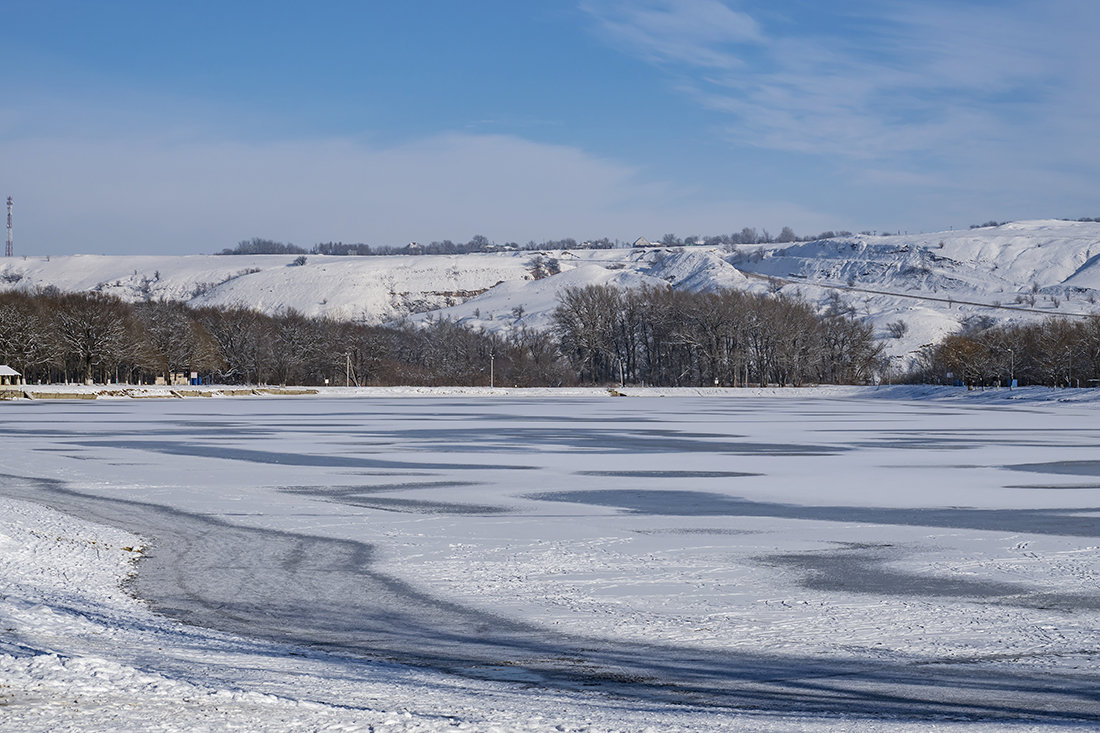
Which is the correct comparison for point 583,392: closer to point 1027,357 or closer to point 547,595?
point 1027,357

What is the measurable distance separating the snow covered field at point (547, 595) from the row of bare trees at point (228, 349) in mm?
76924

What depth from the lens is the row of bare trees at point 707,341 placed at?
388 ft

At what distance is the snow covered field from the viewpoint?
288 inches

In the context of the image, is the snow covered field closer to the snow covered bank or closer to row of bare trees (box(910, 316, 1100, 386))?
the snow covered bank

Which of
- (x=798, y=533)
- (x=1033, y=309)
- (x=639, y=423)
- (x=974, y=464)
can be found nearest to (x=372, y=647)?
(x=798, y=533)

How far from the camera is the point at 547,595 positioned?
460 inches

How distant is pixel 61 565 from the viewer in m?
12.8

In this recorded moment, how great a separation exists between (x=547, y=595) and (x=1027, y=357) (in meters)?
98.8

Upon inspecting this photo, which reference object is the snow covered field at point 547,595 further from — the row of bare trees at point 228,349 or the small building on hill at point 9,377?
the row of bare trees at point 228,349

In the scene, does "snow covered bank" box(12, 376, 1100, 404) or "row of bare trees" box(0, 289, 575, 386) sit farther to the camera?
"row of bare trees" box(0, 289, 575, 386)

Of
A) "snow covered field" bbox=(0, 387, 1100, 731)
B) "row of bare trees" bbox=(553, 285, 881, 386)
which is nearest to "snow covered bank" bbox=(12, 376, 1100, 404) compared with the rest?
"row of bare trees" bbox=(553, 285, 881, 386)

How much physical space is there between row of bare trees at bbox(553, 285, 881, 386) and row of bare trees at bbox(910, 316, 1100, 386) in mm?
12594

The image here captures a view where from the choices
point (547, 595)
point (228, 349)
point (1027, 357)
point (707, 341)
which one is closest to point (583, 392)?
point (707, 341)

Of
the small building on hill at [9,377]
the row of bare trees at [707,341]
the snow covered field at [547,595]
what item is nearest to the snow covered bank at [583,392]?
the small building on hill at [9,377]
